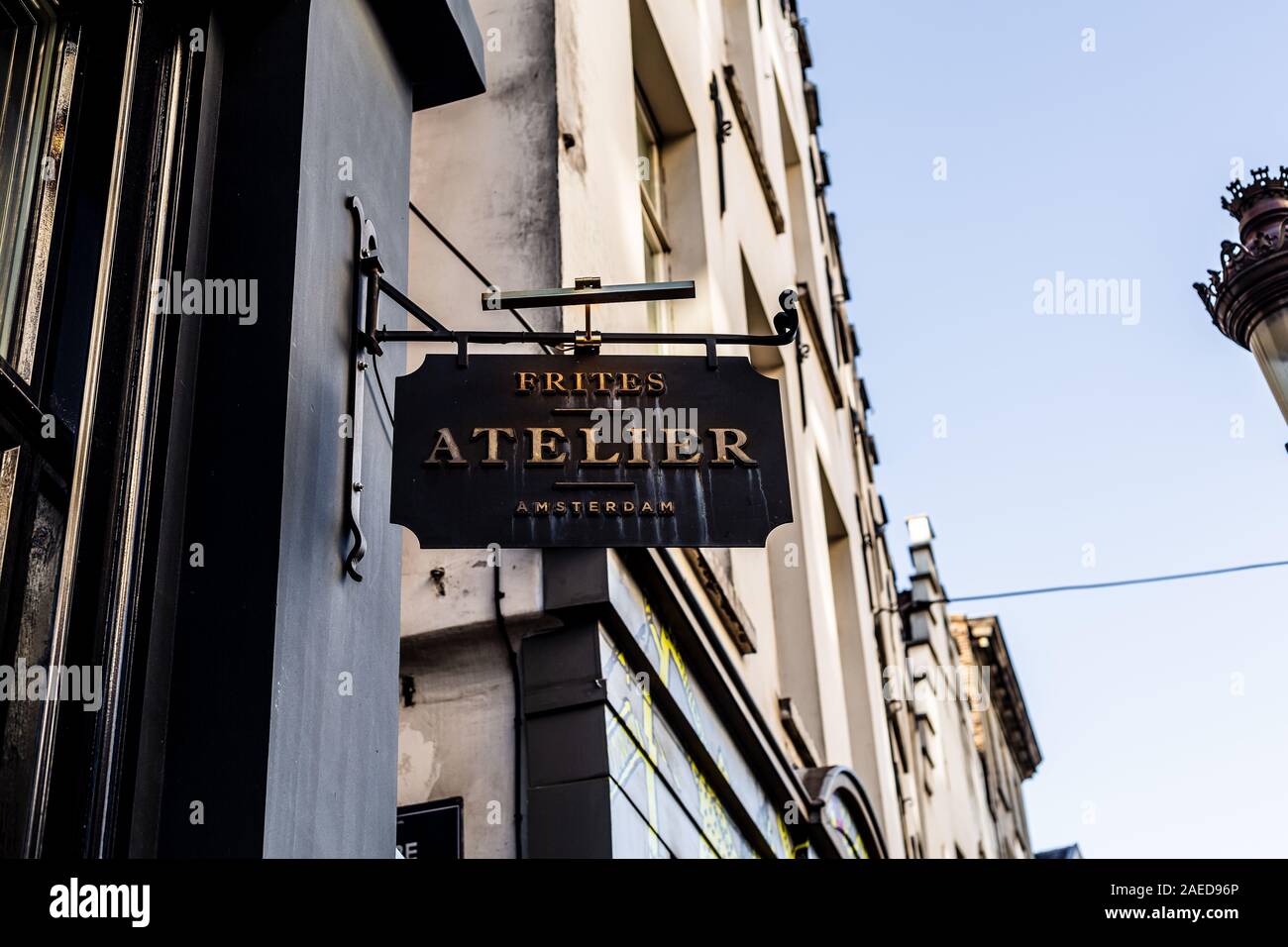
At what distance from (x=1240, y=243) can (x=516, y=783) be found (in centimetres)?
376

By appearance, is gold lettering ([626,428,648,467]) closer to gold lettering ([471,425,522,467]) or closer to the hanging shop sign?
the hanging shop sign

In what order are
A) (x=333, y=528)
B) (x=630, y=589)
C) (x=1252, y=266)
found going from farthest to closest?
1. (x=630, y=589)
2. (x=1252, y=266)
3. (x=333, y=528)

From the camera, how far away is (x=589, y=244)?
8.28m

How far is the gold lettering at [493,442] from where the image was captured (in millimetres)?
4711

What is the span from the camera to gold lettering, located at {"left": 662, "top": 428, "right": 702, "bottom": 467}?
4.79 meters

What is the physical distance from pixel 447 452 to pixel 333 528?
39 cm

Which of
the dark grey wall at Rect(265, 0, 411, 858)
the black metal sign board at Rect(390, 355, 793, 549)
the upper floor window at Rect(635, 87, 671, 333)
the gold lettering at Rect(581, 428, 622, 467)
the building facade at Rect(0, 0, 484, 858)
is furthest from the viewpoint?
the upper floor window at Rect(635, 87, 671, 333)

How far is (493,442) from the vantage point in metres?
4.75

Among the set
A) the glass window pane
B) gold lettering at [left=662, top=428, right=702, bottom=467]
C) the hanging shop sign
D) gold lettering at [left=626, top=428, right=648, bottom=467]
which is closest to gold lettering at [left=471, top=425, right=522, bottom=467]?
the hanging shop sign

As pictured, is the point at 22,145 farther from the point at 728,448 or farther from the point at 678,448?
the point at 728,448

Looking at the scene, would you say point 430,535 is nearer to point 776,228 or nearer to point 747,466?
point 747,466

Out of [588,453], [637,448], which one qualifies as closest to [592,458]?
[588,453]

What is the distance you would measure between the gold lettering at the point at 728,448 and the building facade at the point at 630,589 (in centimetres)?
155

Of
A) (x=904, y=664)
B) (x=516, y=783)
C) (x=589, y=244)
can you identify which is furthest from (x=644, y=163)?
(x=904, y=664)
